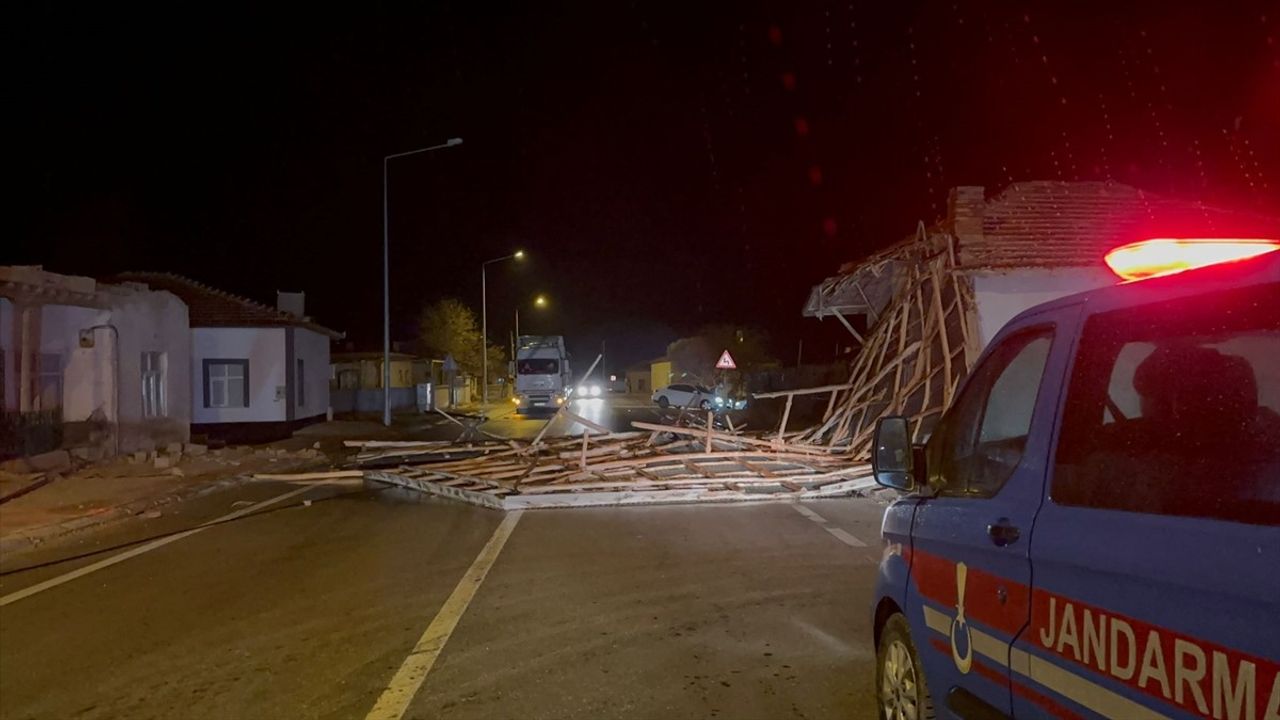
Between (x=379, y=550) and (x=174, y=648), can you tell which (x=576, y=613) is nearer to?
(x=174, y=648)

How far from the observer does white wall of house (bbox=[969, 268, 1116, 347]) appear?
15.2 metres

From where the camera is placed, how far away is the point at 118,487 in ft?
48.6

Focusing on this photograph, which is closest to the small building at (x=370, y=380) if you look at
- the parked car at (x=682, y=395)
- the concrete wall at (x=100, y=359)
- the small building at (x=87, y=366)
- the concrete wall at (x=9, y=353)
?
the parked car at (x=682, y=395)

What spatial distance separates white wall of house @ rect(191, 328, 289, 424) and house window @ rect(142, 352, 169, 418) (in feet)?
19.3

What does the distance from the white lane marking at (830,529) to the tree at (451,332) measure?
41.9 m

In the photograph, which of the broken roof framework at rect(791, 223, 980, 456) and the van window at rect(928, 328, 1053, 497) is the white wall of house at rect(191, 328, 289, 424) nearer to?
the broken roof framework at rect(791, 223, 980, 456)

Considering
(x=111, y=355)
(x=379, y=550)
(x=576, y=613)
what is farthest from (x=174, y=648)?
(x=111, y=355)

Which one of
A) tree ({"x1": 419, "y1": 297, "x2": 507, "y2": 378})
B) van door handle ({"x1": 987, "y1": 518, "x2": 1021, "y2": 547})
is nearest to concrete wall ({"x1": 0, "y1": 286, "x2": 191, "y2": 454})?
van door handle ({"x1": 987, "y1": 518, "x2": 1021, "y2": 547})

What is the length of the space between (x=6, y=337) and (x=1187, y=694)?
2059 centimetres

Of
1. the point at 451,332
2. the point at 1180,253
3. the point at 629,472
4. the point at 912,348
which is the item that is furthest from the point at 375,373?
the point at 1180,253

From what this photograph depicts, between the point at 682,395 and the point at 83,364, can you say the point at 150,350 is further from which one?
the point at 682,395

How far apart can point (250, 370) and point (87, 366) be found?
9166 millimetres

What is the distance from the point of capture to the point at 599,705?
5152mm

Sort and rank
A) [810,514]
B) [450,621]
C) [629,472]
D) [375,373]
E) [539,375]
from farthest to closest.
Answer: [375,373] → [539,375] → [629,472] → [810,514] → [450,621]
